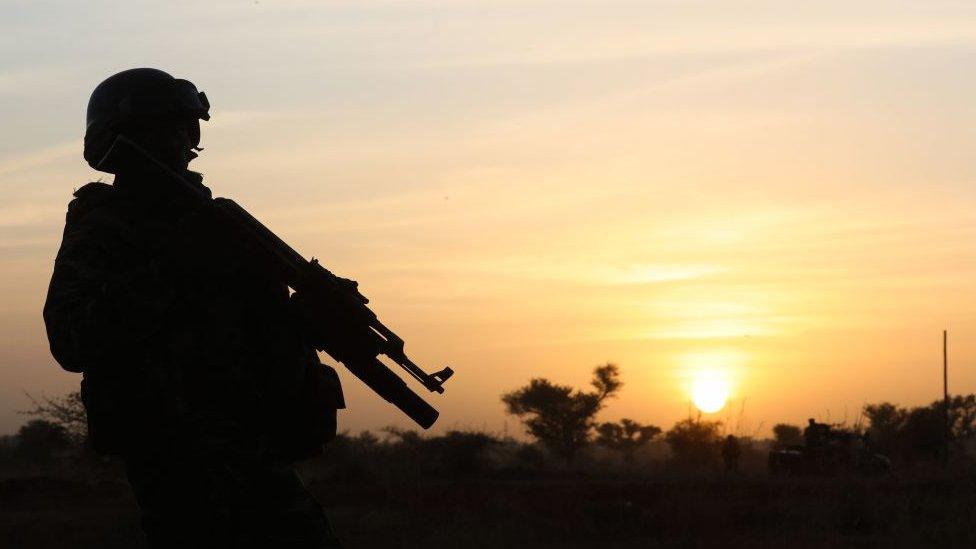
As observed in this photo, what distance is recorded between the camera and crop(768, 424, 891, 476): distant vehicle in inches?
1554

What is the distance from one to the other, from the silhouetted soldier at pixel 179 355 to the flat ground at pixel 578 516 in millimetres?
12340

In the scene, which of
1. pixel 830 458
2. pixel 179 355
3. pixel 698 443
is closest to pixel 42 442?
pixel 830 458

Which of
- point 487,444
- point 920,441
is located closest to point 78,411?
point 487,444

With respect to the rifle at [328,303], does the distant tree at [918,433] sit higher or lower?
higher

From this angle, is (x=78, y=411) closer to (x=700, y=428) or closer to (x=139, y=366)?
(x=139, y=366)

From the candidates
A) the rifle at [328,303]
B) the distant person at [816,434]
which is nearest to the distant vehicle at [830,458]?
the distant person at [816,434]

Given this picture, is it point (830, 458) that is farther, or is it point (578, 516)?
point (830, 458)

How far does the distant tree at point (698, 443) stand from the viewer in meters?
58.5

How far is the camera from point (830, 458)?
3997 cm

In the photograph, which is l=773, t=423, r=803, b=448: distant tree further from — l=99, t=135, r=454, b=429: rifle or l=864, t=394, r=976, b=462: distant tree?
l=99, t=135, r=454, b=429: rifle

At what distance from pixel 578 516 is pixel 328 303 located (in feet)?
54.7

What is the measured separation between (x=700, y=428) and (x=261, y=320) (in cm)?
6280

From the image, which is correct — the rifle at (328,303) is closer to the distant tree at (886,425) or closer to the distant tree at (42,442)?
the distant tree at (42,442)

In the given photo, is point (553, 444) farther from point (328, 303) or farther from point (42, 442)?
point (328, 303)
